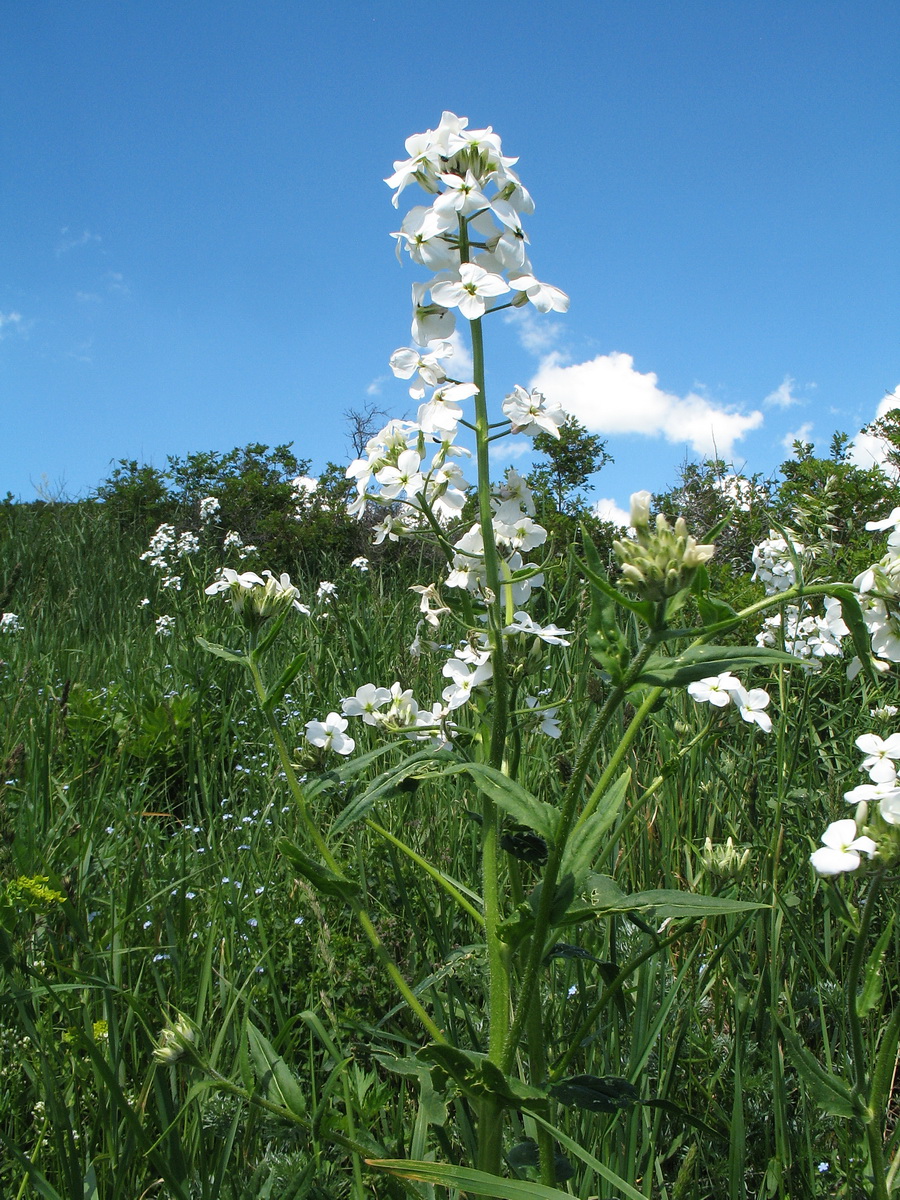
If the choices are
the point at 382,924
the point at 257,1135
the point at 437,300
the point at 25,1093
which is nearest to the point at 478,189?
the point at 437,300

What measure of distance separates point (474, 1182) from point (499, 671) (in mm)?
671

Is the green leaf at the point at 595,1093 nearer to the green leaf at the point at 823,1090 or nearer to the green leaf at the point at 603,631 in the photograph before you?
the green leaf at the point at 823,1090

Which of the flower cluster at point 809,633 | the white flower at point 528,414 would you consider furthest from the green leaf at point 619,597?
the flower cluster at point 809,633

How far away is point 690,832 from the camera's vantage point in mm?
2469

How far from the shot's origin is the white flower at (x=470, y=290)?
1.36 m

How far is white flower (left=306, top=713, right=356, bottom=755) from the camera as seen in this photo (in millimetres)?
1641

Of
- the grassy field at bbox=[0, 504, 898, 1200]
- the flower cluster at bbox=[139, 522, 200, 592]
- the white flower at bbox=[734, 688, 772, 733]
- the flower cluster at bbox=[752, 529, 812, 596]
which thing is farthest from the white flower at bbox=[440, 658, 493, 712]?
the flower cluster at bbox=[139, 522, 200, 592]

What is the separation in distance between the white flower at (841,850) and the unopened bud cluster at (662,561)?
0.49m

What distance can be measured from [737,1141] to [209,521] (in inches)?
356

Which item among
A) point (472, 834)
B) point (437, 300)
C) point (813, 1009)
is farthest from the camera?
point (472, 834)

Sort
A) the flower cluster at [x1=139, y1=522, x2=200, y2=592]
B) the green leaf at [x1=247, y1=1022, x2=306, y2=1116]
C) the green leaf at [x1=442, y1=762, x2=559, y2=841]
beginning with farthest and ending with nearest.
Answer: the flower cluster at [x1=139, y1=522, x2=200, y2=592] → the green leaf at [x1=247, y1=1022, x2=306, y2=1116] → the green leaf at [x1=442, y1=762, x2=559, y2=841]

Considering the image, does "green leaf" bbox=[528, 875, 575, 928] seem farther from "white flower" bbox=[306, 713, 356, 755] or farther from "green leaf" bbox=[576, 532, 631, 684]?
"white flower" bbox=[306, 713, 356, 755]

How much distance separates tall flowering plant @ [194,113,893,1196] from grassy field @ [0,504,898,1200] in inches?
2.0

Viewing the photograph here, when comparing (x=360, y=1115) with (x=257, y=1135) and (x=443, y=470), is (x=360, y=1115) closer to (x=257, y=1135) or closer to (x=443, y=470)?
(x=257, y=1135)
